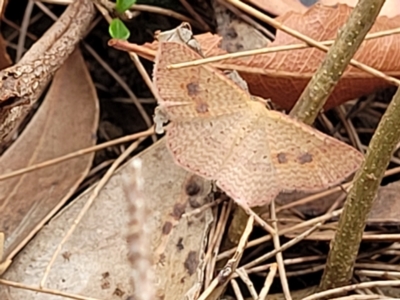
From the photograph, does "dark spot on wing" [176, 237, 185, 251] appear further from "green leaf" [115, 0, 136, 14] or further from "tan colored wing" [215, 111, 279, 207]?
"green leaf" [115, 0, 136, 14]

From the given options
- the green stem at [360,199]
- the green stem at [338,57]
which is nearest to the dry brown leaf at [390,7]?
the green stem at [338,57]

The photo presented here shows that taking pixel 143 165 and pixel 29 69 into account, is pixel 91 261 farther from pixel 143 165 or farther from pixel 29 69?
pixel 29 69

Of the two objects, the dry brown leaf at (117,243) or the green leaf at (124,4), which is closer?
the dry brown leaf at (117,243)

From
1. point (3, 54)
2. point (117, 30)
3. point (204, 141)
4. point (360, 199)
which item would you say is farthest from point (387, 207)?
point (3, 54)

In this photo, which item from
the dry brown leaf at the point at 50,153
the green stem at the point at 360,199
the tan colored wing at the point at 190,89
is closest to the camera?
the green stem at the point at 360,199

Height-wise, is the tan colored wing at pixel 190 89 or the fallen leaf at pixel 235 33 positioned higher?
the fallen leaf at pixel 235 33

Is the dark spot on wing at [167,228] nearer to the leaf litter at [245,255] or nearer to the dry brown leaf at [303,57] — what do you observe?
the leaf litter at [245,255]

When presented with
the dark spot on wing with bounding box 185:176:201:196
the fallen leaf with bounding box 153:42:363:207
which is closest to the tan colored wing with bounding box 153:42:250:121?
the fallen leaf with bounding box 153:42:363:207
